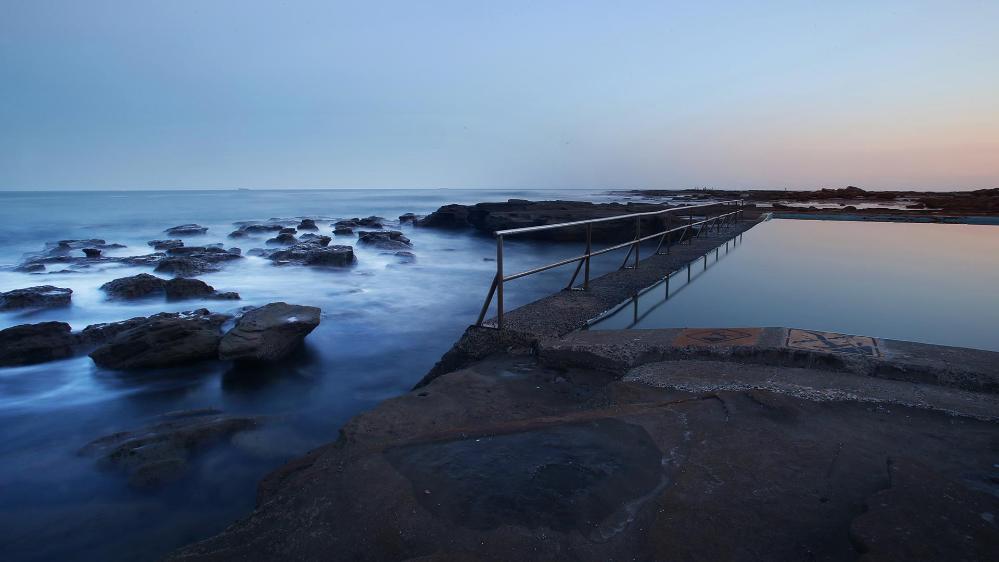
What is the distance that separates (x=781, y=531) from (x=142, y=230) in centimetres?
2949

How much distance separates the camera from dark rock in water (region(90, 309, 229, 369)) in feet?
17.0

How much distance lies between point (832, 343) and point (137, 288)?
9965mm

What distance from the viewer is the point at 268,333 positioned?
17.4 feet

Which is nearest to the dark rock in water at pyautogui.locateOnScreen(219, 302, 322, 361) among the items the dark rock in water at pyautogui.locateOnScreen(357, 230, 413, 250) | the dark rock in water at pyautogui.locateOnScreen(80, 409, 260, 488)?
the dark rock in water at pyautogui.locateOnScreen(80, 409, 260, 488)

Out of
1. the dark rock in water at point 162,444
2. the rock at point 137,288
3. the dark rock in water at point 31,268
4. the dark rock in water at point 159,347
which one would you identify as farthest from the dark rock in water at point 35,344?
the dark rock in water at point 31,268

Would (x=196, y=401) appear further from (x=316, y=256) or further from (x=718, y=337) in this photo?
(x=316, y=256)

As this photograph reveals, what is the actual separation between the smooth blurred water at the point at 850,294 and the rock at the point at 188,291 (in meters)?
6.84

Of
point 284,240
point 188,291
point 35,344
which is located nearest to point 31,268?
point 284,240

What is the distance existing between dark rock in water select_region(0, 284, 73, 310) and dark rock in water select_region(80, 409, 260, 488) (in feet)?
19.6

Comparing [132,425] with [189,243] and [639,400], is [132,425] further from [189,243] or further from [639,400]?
[189,243]

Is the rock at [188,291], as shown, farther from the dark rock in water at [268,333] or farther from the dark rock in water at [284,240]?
the dark rock in water at [284,240]

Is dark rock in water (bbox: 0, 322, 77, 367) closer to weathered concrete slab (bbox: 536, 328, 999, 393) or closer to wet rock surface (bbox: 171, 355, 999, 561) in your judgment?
wet rock surface (bbox: 171, 355, 999, 561)

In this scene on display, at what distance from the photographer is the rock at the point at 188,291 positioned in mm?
8461

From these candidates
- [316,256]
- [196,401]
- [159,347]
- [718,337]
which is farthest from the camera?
[316,256]
